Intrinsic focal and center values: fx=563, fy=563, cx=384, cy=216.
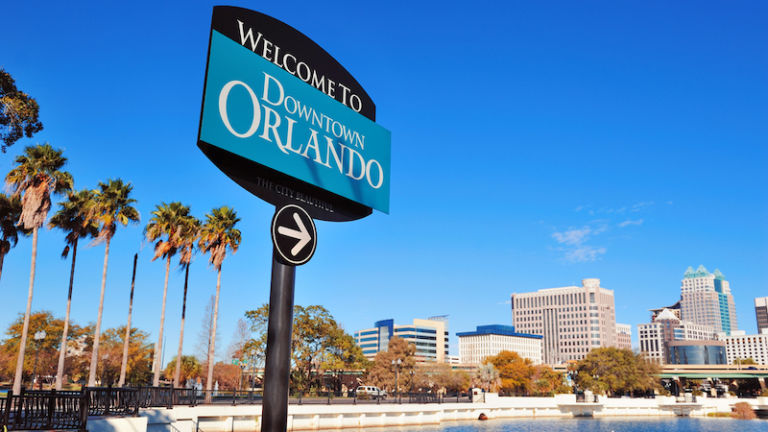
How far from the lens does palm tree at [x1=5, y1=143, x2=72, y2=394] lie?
33844mm

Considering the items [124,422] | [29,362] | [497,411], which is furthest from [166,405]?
[29,362]

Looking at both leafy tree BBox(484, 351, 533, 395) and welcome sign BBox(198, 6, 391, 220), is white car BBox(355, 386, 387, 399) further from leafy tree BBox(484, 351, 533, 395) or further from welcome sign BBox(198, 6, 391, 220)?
welcome sign BBox(198, 6, 391, 220)

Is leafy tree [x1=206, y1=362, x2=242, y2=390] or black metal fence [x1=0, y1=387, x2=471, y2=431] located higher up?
black metal fence [x1=0, y1=387, x2=471, y2=431]

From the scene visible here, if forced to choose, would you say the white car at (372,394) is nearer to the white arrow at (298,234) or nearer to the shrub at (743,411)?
the white arrow at (298,234)

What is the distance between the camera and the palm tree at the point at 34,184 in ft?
111

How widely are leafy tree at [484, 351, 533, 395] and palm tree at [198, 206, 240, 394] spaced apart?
76373mm

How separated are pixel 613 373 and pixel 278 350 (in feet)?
355

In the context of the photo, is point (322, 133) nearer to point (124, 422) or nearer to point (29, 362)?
point (124, 422)

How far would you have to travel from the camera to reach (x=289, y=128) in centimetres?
548

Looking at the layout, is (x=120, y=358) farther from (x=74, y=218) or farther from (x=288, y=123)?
(x=288, y=123)

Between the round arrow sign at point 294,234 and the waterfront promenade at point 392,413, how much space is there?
13536 millimetres

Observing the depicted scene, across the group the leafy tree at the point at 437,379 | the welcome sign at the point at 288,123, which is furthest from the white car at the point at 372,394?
the welcome sign at the point at 288,123

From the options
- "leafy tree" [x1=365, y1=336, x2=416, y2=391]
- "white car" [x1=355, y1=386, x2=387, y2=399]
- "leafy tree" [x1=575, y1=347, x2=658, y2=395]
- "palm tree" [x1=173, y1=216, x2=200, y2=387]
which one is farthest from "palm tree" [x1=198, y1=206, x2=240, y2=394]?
"leafy tree" [x1=575, y1=347, x2=658, y2=395]

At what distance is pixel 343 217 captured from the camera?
6.37 metres
